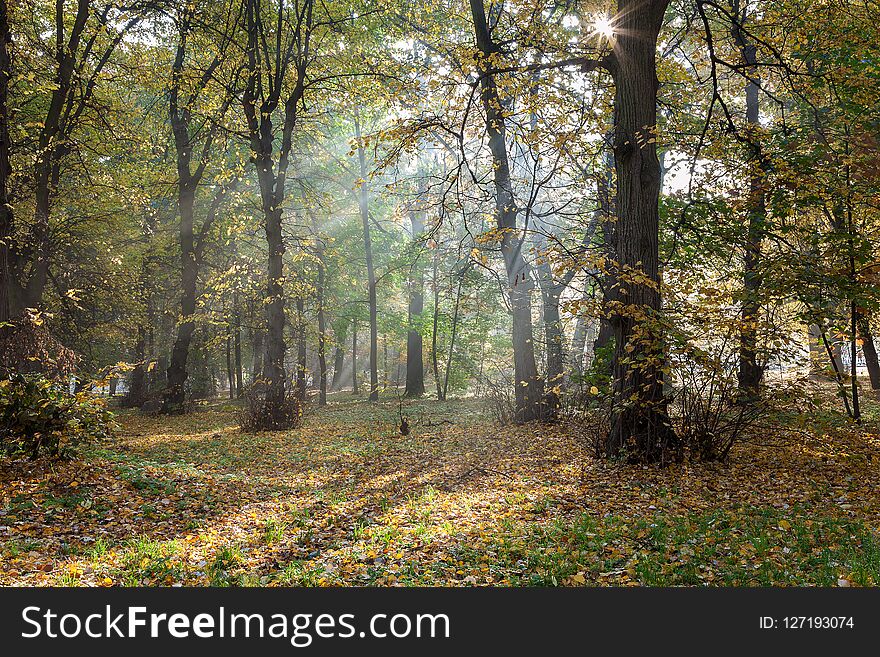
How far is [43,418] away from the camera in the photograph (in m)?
6.69

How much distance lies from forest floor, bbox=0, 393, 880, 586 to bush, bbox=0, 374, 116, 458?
0.28 meters

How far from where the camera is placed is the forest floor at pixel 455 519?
4.28 meters

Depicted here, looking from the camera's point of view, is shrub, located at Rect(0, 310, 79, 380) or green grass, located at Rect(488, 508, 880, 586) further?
shrub, located at Rect(0, 310, 79, 380)

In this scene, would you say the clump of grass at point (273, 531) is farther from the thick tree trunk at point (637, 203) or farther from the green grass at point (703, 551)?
the thick tree trunk at point (637, 203)

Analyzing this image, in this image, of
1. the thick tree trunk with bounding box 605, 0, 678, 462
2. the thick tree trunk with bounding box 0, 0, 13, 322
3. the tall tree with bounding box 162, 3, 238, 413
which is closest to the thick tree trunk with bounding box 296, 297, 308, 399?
the tall tree with bounding box 162, 3, 238, 413

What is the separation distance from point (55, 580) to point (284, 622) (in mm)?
1846

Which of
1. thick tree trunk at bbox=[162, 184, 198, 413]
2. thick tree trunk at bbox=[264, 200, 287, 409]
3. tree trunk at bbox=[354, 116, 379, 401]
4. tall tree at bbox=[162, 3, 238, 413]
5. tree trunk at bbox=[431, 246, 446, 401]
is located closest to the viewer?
thick tree trunk at bbox=[264, 200, 287, 409]

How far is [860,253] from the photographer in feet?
25.0

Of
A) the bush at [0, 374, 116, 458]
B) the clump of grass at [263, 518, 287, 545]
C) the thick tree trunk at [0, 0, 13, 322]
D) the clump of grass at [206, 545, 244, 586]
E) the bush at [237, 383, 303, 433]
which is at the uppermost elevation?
the thick tree trunk at [0, 0, 13, 322]

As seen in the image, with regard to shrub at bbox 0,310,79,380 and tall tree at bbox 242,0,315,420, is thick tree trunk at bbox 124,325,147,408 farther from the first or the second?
shrub at bbox 0,310,79,380

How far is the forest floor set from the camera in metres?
4.28

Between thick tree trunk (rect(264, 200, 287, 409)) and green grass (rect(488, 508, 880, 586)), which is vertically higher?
thick tree trunk (rect(264, 200, 287, 409))

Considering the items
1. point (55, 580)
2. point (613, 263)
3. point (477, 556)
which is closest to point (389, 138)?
point (613, 263)

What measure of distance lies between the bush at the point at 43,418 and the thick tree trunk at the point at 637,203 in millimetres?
6601
